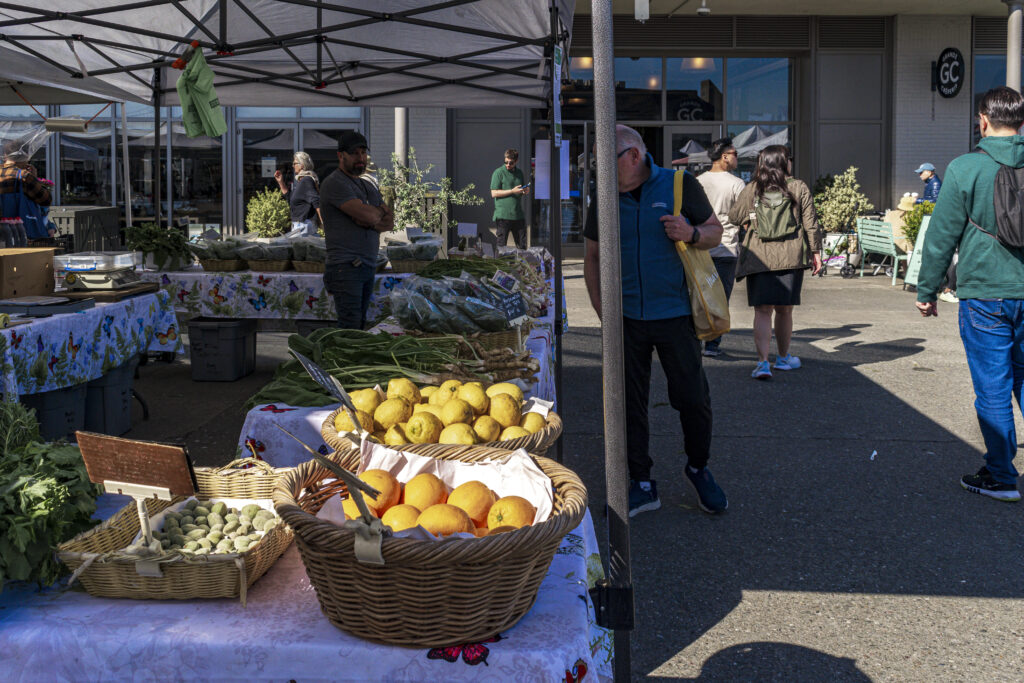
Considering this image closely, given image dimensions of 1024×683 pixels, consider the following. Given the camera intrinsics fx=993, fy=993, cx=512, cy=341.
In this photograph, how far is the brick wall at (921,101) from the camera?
20344mm

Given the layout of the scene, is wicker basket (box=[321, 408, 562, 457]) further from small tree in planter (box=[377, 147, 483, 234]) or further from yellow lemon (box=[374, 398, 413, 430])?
small tree in planter (box=[377, 147, 483, 234])

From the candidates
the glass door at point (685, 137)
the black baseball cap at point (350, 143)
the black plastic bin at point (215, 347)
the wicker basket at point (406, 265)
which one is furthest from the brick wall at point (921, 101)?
the black baseball cap at point (350, 143)

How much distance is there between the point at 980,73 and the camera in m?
20.7

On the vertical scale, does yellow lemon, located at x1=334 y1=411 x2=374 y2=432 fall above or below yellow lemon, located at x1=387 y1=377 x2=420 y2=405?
below

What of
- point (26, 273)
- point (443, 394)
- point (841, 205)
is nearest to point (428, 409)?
point (443, 394)

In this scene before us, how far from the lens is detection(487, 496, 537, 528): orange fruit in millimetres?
1910

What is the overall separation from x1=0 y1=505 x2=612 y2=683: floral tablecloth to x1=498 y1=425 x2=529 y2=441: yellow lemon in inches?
29.5

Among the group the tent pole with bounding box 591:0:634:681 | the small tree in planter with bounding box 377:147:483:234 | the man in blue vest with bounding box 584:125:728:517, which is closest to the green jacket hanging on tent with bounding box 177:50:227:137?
the man in blue vest with bounding box 584:125:728:517

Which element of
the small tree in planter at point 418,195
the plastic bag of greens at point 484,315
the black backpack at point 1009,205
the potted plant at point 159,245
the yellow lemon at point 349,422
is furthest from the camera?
the small tree in planter at point 418,195

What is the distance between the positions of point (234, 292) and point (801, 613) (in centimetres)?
592

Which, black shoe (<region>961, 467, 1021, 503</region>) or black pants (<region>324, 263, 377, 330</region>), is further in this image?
black pants (<region>324, 263, 377, 330</region>)

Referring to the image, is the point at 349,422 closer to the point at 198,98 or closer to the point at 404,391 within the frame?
the point at 404,391

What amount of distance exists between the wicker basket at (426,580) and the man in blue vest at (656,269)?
2.89 m

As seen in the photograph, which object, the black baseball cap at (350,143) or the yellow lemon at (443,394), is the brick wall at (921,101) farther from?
the yellow lemon at (443,394)
